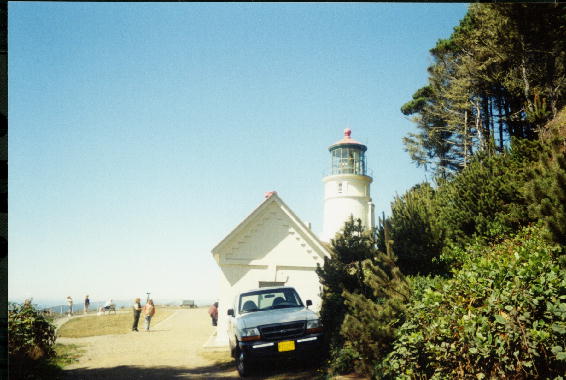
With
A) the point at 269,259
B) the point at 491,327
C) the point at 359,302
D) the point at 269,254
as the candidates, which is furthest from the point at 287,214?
the point at 491,327

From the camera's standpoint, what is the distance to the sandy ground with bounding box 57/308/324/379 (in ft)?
26.7

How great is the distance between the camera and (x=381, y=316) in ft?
19.8

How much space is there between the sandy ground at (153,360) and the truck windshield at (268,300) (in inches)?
57.4

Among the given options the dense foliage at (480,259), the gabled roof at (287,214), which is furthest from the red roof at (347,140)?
the gabled roof at (287,214)

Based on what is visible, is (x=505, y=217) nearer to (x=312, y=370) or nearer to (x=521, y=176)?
(x=521, y=176)

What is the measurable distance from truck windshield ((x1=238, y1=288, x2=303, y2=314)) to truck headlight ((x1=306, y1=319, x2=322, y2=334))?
1.28 metres

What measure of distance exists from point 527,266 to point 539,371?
129 cm

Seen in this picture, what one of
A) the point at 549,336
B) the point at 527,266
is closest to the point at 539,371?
the point at 549,336

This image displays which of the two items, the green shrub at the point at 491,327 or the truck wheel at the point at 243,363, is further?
the truck wheel at the point at 243,363

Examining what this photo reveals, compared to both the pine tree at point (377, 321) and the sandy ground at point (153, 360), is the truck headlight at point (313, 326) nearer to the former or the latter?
the sandy ground at point (153, 360)

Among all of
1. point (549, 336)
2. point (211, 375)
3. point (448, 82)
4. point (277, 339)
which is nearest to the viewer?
point (549, 336)

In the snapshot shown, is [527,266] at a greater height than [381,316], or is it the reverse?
[527,266]

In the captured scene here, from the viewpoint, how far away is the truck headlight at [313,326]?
7.59m

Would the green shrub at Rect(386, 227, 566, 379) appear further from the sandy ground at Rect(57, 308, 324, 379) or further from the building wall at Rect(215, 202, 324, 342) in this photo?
the building wall at Rect(215, 202, 324, 342)
